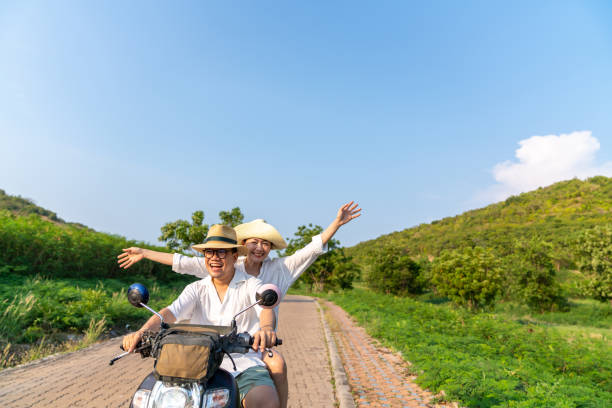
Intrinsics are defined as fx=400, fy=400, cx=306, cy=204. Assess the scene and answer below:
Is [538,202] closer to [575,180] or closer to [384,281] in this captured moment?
[575,180]

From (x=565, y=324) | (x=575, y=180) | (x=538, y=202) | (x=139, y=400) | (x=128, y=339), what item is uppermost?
(x=575, y=180)

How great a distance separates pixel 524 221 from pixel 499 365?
252ft

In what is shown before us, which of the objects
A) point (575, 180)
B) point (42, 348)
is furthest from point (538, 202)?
point (42, 348)

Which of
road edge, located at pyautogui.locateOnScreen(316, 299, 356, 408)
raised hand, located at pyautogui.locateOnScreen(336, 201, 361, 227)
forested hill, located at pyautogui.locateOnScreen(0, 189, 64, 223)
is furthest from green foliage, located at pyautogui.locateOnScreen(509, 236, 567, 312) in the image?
forested hill, located at pyautogui.locateOnScreen(0, 189, 64, 223)

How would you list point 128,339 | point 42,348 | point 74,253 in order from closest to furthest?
point 128,339 → point 42,348 → point 74,253

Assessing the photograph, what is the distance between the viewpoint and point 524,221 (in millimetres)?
73188

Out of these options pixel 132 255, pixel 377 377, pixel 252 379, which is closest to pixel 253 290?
pixel 252 379

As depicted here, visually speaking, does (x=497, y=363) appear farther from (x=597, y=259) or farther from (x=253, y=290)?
(x=597, y=259)

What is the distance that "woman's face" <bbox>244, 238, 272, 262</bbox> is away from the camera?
3.72m

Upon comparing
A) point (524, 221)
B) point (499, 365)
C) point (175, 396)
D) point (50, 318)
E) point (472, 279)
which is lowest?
point (499, 365)

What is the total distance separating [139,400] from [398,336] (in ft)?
28.0

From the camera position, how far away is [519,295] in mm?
28656

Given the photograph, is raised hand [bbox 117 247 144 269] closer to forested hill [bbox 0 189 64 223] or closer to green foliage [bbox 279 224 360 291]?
green foliage [bbox 279 224 360 291]

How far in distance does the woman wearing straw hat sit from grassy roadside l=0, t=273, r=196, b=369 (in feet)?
12.0
